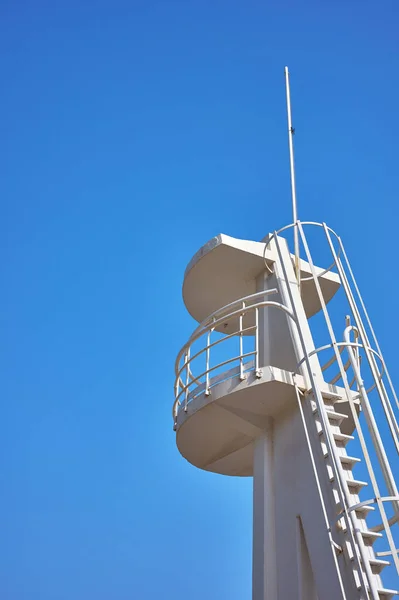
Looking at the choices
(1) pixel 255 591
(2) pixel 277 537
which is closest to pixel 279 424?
(2) pixel 277 537

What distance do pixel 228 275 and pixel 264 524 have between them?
555cm

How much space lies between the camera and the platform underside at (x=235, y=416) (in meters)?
9.99

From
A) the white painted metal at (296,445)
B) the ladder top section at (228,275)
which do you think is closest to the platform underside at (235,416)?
the white painted metal at (296,445)

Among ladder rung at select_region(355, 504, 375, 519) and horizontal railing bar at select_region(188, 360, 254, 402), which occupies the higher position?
horizontal railing bar at select_region(188, 360, 254, 402)

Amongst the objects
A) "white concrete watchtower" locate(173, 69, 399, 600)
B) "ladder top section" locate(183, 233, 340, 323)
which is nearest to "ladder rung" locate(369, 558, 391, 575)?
"white concrete watchtower" locate(173, 69, 399, 600)

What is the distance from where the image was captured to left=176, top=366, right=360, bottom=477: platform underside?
9.99 meters

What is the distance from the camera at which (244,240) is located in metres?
13.1

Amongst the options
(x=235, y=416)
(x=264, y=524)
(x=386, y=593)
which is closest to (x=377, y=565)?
(x=386, y=593)

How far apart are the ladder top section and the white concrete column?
3.79 meters

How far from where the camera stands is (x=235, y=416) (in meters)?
10.6

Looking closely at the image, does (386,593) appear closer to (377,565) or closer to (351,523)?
(377,565)

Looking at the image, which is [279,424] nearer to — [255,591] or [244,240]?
[255,591]

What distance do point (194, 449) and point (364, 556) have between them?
17.5 ft

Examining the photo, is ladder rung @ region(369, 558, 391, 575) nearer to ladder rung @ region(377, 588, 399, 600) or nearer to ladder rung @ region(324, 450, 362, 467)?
ladder rung @ region(377, 588, 399, 600)
